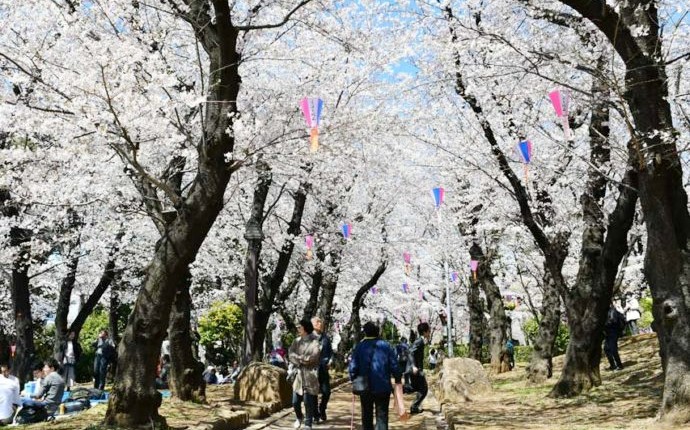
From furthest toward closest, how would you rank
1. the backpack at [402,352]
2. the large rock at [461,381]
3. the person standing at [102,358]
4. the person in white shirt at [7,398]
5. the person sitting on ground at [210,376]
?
the person sitting on ground at [210,376], the person standing at [102,358], the large rock at [461,381], the backpack at [402,352], the person in white shirt at [7,398]

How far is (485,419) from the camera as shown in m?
10.1

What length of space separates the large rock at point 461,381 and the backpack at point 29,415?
7.80 meters

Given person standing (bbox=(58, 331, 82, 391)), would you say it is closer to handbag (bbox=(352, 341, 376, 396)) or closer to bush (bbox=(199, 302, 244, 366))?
bush (bbox=(199, 302, 244, 366))

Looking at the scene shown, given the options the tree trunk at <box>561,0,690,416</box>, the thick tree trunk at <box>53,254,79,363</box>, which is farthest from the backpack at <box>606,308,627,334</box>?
the thick tree trunk at <box>53,254,79,363</box>

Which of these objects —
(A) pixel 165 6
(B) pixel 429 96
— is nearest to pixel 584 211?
(B) pixel 429 96

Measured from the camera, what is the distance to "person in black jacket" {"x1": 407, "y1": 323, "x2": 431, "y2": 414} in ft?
42.3

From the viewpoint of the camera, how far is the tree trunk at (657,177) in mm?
7520

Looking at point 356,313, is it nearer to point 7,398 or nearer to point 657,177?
point 7,398

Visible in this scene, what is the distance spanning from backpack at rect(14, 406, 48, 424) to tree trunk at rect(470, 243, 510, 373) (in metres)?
13.7

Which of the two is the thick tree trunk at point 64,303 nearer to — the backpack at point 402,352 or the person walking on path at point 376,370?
the backpack at point 402,352

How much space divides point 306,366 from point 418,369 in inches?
154

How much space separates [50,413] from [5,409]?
61.8 inches

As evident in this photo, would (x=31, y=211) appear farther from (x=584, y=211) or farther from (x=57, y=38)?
(x=584, y=211)

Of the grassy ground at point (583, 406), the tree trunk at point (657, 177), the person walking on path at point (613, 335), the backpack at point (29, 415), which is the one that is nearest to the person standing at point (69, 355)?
the backpack at point (29, 415)
